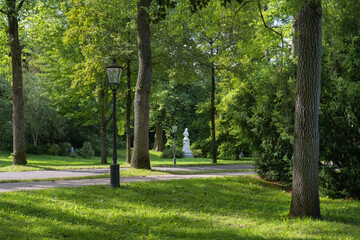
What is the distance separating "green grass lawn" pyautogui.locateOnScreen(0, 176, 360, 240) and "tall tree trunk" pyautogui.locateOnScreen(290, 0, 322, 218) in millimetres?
616

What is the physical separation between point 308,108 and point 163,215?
4.18 m

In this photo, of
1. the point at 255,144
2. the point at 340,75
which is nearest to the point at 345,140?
the point at 340,75

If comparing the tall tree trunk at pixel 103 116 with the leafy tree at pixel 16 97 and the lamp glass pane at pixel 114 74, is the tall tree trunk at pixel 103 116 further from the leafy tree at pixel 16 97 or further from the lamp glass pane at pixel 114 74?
the lamp glass pane at pixel 114 74

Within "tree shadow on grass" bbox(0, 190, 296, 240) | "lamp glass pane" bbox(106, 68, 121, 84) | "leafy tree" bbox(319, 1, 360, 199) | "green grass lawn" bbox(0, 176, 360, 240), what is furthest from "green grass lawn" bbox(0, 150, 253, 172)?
"leafy tree" bbox(319, 1, 360, 199)

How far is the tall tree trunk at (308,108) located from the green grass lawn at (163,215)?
616 mm

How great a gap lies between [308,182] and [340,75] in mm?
5234

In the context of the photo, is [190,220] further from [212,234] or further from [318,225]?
[318,225]

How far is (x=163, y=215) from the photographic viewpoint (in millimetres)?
8344

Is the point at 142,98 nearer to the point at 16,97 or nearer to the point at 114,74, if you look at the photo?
the point at 114,74

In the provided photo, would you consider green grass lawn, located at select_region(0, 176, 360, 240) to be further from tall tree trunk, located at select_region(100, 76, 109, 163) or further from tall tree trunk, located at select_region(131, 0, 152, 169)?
tall tree trunk, located at select_region(100, 76, 109, 163)

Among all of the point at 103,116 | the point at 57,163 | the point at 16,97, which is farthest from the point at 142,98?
the point at 57,163

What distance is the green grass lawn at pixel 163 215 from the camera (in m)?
6.87

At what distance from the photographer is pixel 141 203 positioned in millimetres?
9641

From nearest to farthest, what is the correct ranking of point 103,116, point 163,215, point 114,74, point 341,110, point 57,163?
point 163,215 → point 114,74 → point 341,110 → point 57,163 → point 103,116
